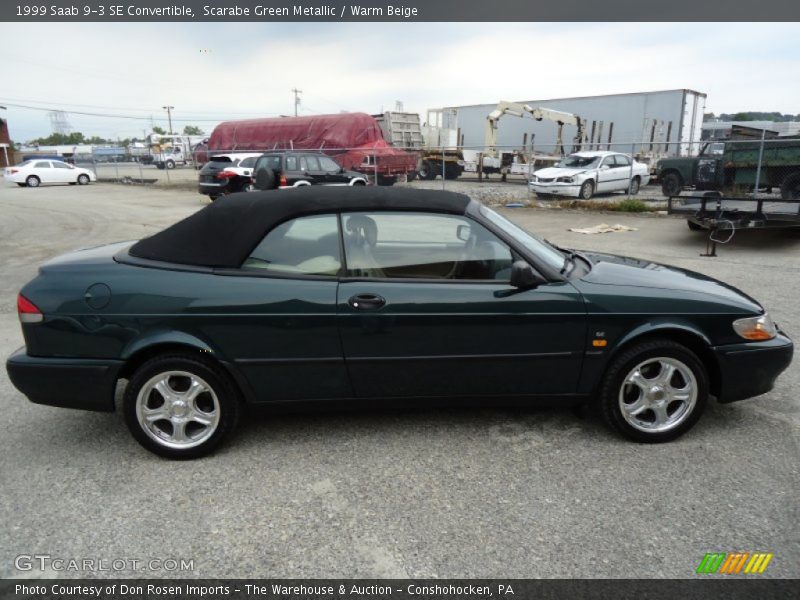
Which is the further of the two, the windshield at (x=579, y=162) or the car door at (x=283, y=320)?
the windshield at (x=579, y=162)

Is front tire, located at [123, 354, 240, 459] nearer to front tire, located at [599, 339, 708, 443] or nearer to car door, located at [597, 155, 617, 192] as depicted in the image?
front tire, located at [599, 339, 708, 443]

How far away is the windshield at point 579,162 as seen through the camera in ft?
59.7

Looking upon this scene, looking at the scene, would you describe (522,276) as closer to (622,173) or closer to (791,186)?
(791,186)

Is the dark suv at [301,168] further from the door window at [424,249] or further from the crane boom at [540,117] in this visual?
the door window at [424,249]

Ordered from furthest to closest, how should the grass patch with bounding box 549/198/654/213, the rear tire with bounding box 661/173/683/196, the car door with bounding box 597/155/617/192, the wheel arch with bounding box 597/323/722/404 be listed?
the car door with bounding box 597/155/617/192
the rear tire with bounding box 661/173/683/196
the grass patch with bounding box 549/198/654/213
the wheel arch with bounding box 597/323/722/404

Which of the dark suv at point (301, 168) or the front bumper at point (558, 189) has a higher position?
the dark suv at point (301, 168)

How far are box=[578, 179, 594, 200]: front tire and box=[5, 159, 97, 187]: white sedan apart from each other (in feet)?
87.5

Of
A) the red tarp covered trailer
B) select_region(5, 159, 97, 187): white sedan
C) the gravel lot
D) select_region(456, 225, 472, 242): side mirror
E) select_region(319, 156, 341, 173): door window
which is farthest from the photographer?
select_region(5, 159, 97, 187): white sedan

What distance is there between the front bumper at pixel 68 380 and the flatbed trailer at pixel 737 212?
30.0 feet

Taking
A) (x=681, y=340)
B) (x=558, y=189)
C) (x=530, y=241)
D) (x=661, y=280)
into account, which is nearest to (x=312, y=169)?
(x=558, y=189)

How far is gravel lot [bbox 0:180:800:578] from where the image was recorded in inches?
99.1

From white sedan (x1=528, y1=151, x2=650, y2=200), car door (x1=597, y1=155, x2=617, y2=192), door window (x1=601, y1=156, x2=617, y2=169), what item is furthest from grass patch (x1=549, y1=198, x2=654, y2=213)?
door window (x1=601, y1=156, x2=617, y2=169)

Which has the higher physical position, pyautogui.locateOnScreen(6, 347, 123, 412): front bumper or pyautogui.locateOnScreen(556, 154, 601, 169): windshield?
pyautogui.locateOnScreen(556, 154, 601, 169): windshield

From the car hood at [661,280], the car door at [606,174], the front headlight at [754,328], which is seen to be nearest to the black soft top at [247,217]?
the car hood at [661,280]
